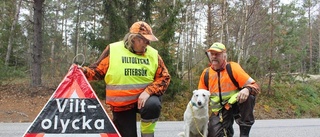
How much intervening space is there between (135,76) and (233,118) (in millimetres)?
1965

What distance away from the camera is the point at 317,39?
48281 millimetres

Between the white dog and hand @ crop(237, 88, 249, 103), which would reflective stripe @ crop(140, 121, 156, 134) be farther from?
the white dog

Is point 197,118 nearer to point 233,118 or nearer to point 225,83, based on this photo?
point 233,118

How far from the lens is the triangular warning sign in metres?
2.76

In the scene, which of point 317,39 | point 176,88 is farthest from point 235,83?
point 317,39

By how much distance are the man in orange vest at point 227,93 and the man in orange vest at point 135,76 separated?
3.65 ft

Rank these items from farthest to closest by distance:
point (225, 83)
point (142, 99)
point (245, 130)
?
point (225, 83) < point (245, 130) < point (142, 99)

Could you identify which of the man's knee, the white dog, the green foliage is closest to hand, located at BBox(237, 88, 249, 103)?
the white dog

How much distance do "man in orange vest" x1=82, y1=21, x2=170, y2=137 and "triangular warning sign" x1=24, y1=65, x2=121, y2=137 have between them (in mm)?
504

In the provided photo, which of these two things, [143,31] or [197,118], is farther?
[197,118]

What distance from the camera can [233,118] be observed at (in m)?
4.68

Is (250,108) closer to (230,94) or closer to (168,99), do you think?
(230,94)

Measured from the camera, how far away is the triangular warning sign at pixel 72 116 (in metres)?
2.76

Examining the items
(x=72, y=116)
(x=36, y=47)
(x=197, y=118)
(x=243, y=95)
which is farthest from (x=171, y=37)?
(x=72, y=116)
